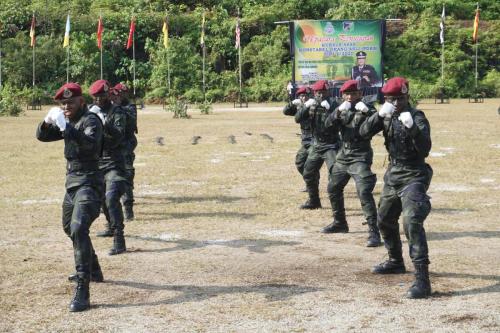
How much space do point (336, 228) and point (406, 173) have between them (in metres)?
2.95

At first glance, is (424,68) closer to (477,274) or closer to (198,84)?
(198,84)

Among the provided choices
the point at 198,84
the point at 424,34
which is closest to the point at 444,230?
the point at 198,84

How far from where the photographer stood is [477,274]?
24.9 ft

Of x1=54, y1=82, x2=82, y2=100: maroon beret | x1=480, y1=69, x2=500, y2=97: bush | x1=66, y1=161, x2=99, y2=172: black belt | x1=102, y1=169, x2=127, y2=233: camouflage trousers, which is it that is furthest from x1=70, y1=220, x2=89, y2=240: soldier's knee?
x1=480, y1=69, x2=500, y2=97: bush

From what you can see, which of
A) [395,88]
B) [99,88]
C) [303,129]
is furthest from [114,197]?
[303,129]

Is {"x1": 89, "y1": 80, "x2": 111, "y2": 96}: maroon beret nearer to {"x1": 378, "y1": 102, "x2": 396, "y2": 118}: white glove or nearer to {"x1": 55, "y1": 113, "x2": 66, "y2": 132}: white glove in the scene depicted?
{"x1": 55, "y1": 113, "x2": 66, "y2": 132}: white glove

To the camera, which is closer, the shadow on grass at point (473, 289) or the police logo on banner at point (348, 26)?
the shadow on grass at point (473, 289)

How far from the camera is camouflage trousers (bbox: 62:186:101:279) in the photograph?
662 cm

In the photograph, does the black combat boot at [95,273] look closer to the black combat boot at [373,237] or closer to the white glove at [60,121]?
the white glove at [60,121]

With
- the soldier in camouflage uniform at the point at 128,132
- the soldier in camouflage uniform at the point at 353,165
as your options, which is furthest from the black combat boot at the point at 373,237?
the soldier in camouflage uniform at the point at 128,132

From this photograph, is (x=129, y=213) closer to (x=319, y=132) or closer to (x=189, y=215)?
(x=189, y=215)

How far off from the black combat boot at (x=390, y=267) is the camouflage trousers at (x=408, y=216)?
0.21ft

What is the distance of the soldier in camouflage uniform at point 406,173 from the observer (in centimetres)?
675

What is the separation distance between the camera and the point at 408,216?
6.79 m
